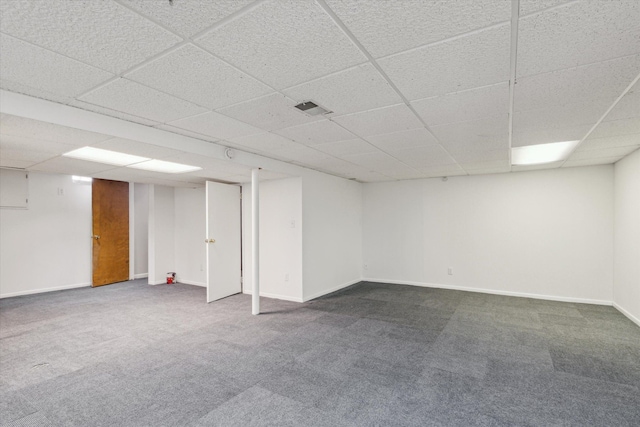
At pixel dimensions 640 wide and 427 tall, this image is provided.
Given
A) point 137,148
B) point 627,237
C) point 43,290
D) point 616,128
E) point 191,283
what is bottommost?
point 191,283

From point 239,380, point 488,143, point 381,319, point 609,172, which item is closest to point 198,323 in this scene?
point 239,380

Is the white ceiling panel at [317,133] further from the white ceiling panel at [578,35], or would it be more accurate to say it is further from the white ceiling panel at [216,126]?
the white ceiling panel at [578,35]

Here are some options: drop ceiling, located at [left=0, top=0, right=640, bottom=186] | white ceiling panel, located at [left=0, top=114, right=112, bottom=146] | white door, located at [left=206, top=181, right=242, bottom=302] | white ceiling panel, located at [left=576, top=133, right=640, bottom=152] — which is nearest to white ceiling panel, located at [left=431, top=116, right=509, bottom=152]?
drop ceiling, located at [left=0, top=0, right=640, bottom=186]

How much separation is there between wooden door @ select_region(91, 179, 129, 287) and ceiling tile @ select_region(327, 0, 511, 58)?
281 inches

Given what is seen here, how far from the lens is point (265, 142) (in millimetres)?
3662

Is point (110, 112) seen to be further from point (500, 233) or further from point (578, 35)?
point (500, 233)

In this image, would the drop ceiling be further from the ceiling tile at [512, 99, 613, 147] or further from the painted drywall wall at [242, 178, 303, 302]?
the painted drywall wall at [242, 178, 303, 302]

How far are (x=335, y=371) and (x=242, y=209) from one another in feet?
13.1

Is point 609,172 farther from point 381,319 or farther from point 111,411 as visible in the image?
point 111,411

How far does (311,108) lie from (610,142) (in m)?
3.64

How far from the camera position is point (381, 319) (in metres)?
4.29

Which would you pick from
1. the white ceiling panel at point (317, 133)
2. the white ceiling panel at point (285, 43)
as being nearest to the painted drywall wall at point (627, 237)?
the white ceiling panel at point (317, 133)

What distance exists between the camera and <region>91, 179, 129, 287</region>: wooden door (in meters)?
6.57

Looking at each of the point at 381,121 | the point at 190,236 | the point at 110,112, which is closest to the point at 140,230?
the point at 190,236
